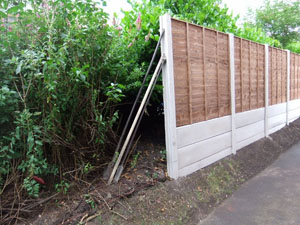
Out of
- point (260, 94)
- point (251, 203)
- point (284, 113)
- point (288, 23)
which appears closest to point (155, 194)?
point (251, 203)

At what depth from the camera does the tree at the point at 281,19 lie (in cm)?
1389

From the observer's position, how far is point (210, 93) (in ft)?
13.6

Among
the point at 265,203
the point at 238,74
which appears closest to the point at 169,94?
the point at 265,203

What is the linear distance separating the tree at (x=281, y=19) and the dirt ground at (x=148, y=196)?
12.8m

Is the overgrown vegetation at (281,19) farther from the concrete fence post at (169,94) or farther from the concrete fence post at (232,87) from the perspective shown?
the concrete fence post at (169,94)

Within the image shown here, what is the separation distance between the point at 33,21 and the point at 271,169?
454 cm

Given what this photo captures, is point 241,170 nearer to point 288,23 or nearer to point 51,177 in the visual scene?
point 51,177

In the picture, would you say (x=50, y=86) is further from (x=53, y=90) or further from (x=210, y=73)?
(x=210, y=73)

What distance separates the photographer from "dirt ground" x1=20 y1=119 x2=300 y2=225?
2.46m

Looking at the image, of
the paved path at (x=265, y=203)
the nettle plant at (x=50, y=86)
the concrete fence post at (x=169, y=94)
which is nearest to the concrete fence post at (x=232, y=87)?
the paved path at (x=265, y=203)

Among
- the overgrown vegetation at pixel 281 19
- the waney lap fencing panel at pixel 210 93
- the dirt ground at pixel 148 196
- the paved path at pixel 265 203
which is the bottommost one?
the paved path at pixel 265 203

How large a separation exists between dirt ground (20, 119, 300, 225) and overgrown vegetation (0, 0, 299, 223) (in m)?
0.19

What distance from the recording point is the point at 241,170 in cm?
437

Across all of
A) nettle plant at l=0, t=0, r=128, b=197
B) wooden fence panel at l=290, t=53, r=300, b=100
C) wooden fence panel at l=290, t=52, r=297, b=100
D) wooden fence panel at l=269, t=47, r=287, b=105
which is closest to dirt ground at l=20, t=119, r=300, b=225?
nettle plant at l=0, t=0, r=128, b=197
